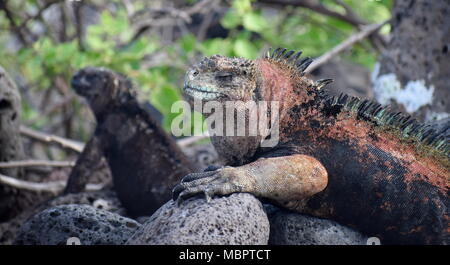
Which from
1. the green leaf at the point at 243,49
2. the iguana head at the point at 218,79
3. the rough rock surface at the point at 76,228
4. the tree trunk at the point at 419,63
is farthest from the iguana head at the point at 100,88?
the iguana head at the point at 218,79

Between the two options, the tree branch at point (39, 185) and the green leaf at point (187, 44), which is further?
the green leaf at point (187, 44)

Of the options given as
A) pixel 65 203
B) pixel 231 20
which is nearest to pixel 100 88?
pixel 65 203

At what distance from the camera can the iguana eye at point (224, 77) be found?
2.68 metres

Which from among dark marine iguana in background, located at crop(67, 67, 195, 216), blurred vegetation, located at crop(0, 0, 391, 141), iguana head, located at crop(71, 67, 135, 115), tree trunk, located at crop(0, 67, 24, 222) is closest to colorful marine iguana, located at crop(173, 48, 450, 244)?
dark marine iguana in background, located at crop(67, 67, 195, 216)

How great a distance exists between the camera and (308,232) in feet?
9.30

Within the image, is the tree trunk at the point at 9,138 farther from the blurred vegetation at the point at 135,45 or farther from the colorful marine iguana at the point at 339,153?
the colorful marine iguana at the point at 339,153

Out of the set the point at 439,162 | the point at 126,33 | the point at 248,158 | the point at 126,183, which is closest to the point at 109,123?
the point at 126,183

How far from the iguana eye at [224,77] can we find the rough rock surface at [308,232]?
2.67 ft

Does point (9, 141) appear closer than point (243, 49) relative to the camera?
Yes

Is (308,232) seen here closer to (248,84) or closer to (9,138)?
(248,84)

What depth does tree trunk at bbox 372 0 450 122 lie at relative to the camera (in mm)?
4762

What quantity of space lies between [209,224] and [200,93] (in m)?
0.67
